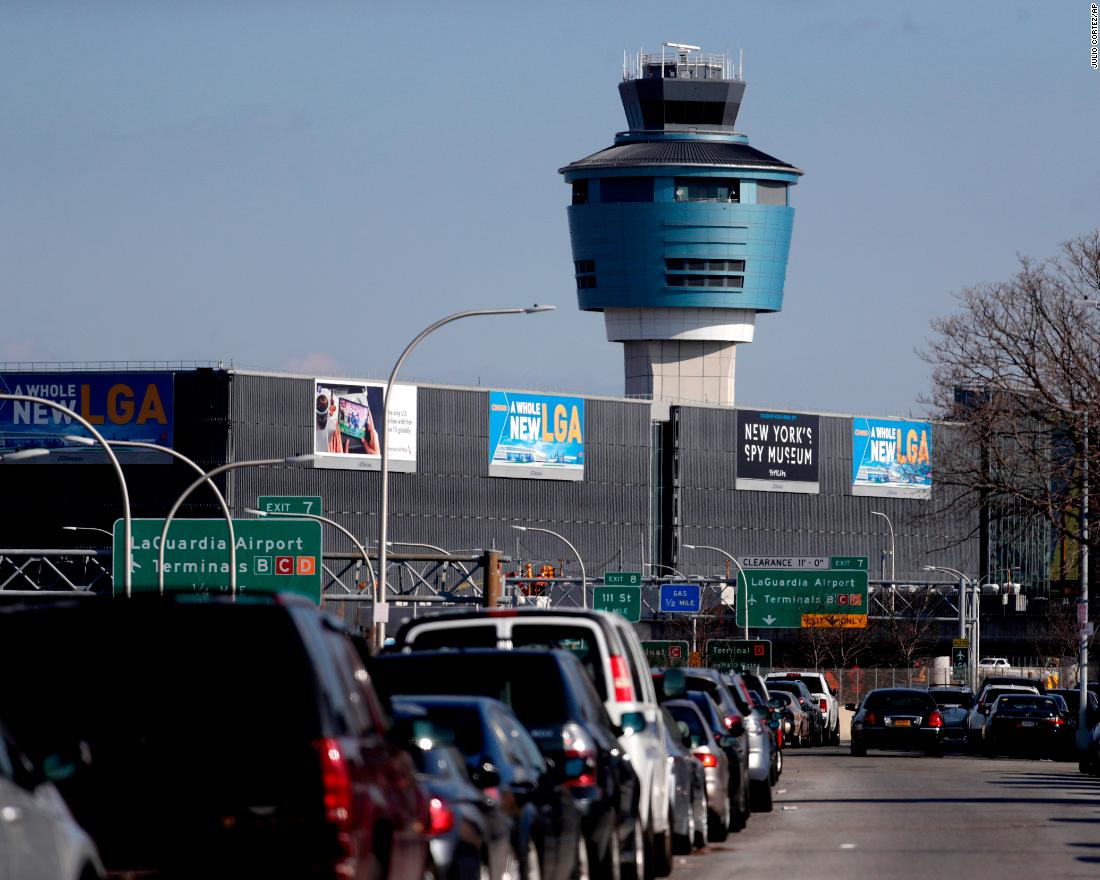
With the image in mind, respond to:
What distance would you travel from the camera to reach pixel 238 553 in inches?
2040

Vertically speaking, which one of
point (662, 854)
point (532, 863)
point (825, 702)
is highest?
point (532, 863)

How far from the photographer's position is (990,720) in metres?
49.1

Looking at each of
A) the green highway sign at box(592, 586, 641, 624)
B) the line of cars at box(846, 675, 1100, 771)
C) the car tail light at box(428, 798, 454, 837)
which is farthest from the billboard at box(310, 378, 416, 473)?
the car tail light at box(428, 798, 454, 837)

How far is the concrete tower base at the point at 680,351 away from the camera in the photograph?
155000 mm

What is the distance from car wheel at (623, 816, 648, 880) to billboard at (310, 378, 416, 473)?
341 feet

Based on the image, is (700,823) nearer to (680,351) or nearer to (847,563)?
(847,563)

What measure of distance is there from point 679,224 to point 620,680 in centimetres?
14000

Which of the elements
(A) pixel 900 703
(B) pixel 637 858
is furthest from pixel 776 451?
(B) pixel 637 858

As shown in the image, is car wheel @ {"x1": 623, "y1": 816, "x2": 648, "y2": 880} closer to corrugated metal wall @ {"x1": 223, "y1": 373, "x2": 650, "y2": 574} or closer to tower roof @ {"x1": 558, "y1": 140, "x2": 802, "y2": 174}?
corrugated metal wall @ {"x1": 223, "y1": 373, "x2": 650, "y2": 574}

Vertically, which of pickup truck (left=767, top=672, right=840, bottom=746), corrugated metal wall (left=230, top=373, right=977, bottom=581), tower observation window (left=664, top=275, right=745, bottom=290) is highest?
tower observation window (left=664, top=275, right=745, bottom=290)

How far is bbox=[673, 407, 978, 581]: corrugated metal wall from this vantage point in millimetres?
139875

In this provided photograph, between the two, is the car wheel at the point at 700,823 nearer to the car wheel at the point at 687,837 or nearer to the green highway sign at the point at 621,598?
the car wheel at the point at 687,837

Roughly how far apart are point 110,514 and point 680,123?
57.8 meters

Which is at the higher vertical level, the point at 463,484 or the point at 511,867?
the point at 463,484
